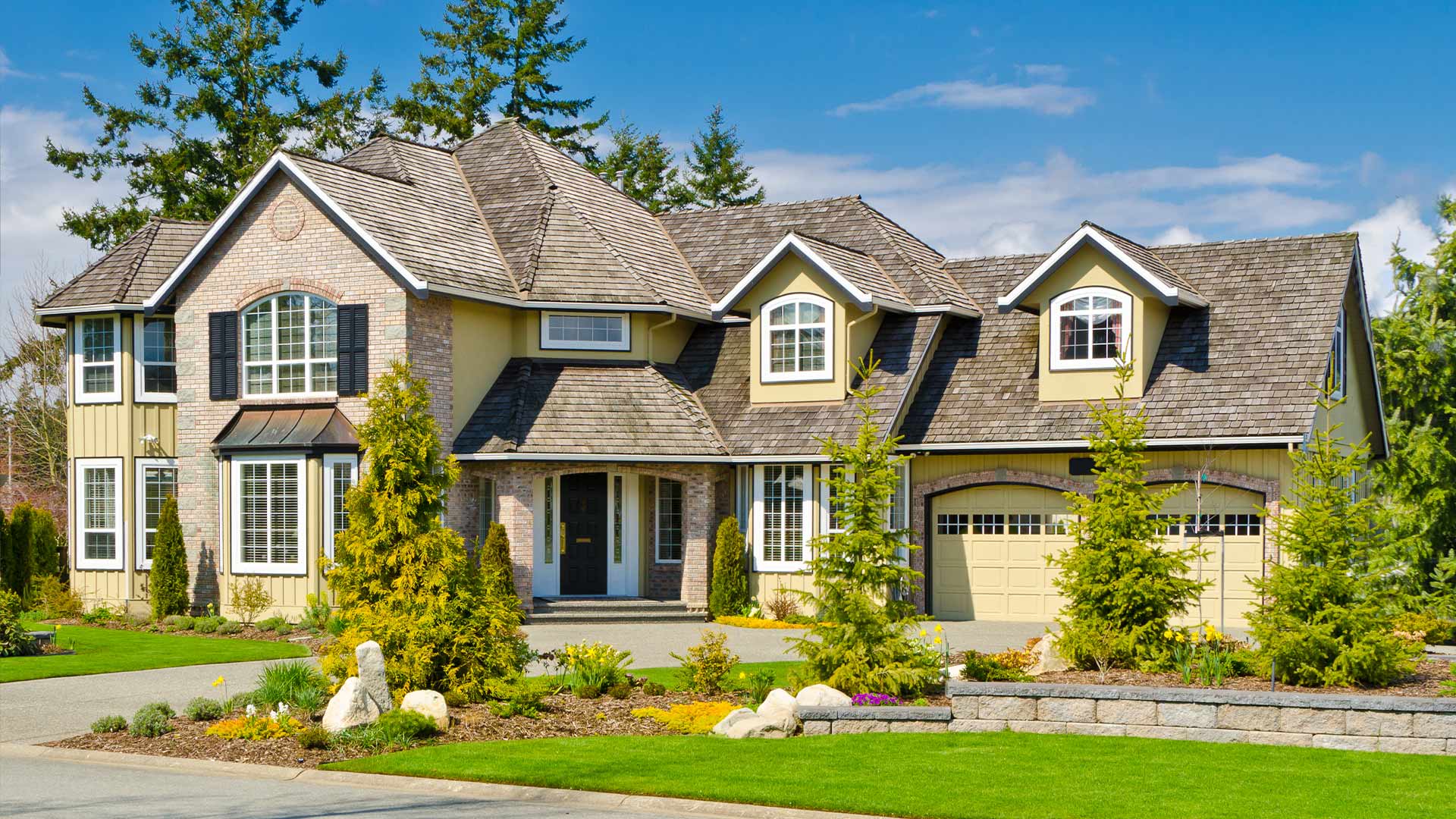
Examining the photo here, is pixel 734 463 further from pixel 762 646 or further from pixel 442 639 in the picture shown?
pixel 442 639

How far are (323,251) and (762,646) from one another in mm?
10451

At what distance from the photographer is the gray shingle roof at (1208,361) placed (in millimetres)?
22984

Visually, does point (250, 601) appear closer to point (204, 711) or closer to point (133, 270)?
point (133, 270)

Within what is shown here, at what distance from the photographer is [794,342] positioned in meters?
26.2

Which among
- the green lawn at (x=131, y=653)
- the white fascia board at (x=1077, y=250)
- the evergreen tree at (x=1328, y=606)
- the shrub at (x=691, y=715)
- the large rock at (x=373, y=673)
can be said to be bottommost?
the green lawn at (x=131, y=653)

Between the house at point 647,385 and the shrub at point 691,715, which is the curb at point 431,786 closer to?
the shrub at point 691,715

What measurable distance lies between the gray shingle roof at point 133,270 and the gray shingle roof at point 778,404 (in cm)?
1021

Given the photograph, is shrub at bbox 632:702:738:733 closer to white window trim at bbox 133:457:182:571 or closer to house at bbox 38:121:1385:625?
A: house at bbox 38:121:1385:625

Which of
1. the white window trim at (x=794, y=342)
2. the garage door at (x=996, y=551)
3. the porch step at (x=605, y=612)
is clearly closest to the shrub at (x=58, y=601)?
the porch step at (x=605, y=612)

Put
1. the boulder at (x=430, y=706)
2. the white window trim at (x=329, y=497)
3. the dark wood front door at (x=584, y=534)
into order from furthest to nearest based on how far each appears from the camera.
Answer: the dark wood front door at (x=584, y=534) < the white window trim at (x=329, y=497) < the boulder at (x=430, y=706)

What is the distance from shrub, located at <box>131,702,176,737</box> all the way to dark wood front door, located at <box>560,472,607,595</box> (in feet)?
40.9

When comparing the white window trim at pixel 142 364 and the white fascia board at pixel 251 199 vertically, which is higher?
the white fascia board at pixel 251 199

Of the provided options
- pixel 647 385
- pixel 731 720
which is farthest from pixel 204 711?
pixel 647 385

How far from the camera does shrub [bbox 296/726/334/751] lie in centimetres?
1269
